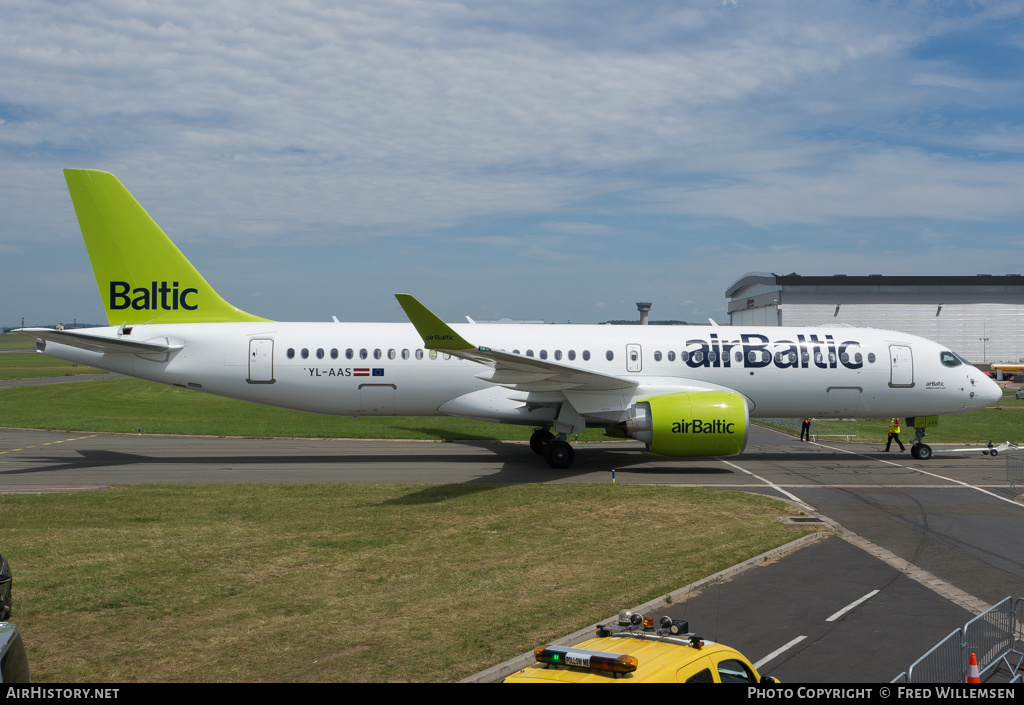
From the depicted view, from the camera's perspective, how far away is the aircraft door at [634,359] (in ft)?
83.0

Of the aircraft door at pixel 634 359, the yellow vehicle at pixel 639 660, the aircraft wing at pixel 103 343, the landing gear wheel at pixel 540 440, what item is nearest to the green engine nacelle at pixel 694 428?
the aircraft door at pixel 634 359

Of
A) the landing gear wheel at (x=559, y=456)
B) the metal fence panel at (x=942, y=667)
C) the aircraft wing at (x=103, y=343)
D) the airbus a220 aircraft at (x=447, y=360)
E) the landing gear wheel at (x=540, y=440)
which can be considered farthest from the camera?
the landing gear wheel at (x=540, y=440)

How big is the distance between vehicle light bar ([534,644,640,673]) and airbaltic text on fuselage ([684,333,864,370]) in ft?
66.6

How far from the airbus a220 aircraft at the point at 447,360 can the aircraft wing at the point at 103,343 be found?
0.05 metres

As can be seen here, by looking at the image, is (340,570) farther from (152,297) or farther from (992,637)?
(152,297)

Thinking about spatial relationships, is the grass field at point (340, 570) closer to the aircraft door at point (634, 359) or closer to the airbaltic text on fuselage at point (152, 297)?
the aircraft door at point (634, 359)

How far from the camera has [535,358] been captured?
24.3 meters

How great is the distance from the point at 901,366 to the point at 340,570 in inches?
837

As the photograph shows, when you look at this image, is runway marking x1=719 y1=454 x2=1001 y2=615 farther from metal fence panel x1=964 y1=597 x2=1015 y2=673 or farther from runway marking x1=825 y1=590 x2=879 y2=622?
runway marking x1=825 y1=590 x2=879 y2=622

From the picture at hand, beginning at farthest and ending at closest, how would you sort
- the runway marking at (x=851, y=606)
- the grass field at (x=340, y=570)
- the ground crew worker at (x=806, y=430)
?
the ground crew worker at (x=806, y=430) → the runway marking at (x=851, y=606) → the grass field at (x=340, y=570)

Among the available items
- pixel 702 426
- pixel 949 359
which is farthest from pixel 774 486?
pixel 949 359

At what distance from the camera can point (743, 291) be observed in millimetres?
92125

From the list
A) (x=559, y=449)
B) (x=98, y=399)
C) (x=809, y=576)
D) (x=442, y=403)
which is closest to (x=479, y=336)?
(x=442, y=403)
